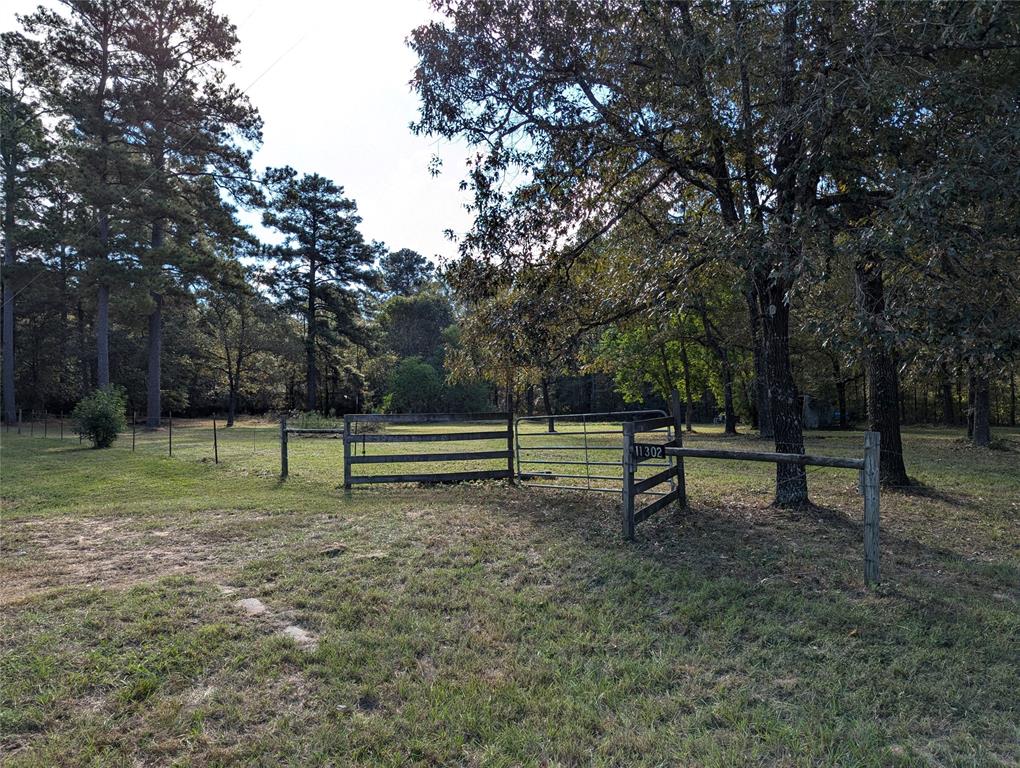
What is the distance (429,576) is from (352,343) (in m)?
36.9

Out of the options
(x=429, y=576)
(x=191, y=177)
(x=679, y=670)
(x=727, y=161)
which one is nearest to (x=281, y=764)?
(x=679, y=670)

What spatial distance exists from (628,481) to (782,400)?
2.87 metres

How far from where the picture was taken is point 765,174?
23.5 feet

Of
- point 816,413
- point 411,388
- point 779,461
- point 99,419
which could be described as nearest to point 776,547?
point 779,461

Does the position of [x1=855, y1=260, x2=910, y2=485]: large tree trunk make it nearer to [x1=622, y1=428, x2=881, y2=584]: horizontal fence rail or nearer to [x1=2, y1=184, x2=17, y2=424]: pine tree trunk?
[x1=622, y1=428, x2=881, y2=584]: horizontal fence rail

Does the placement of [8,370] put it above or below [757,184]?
below

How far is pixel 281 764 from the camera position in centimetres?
226

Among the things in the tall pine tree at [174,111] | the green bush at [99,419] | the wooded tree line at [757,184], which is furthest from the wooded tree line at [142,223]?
the wooded tree line at [757,184]

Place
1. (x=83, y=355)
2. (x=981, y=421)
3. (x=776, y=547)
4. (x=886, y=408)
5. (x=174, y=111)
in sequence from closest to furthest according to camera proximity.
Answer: (x=776, y=547) → (x=886, y=408) → (x=981, y=421) → (x=174, y=111) → (x=83, y=355)

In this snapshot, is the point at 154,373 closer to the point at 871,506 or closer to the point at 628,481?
the point at 628,481

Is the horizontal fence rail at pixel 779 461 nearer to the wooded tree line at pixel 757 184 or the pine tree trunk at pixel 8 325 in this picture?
the wooded tree line at pixel 757 184

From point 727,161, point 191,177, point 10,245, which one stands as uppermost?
point 191,177

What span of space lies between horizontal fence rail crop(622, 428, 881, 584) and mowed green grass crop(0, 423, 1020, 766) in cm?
23

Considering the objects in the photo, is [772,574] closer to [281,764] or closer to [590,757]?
[590,757]
